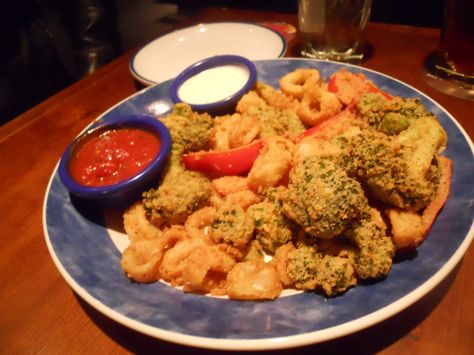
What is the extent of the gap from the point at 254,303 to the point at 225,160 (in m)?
0.65

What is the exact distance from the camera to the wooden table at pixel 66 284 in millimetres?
1184

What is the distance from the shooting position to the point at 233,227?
1.39m

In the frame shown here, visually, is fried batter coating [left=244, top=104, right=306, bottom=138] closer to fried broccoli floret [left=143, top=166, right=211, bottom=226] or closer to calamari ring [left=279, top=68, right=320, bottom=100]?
calamari ring [left=279, top=68, right=320, bottom=100]

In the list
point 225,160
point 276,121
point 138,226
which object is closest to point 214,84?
point 276,121

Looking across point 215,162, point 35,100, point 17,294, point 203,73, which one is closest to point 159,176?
point 215,162

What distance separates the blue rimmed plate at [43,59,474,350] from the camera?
1073mm

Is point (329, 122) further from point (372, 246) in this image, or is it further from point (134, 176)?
point (134, 176)

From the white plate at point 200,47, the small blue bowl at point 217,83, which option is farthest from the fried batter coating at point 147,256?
the white plate at point 200,47

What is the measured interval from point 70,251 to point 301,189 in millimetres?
846

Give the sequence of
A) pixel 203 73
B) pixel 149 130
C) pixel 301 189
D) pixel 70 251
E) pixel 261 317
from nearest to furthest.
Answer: pixel 261 317, pixel 301 189, pixel 70 251, pixel 149 130, pixel 203 73

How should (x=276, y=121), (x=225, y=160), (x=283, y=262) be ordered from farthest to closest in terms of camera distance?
(x=276, y=121) → (x=225, y=160) → (x=283, y=262)

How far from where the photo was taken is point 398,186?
126cm

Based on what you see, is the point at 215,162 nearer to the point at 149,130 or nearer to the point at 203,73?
the point at 149,130

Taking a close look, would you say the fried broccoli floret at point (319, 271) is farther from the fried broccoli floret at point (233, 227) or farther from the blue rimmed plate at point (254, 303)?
the fried broccoli floret at point (233, 227)
